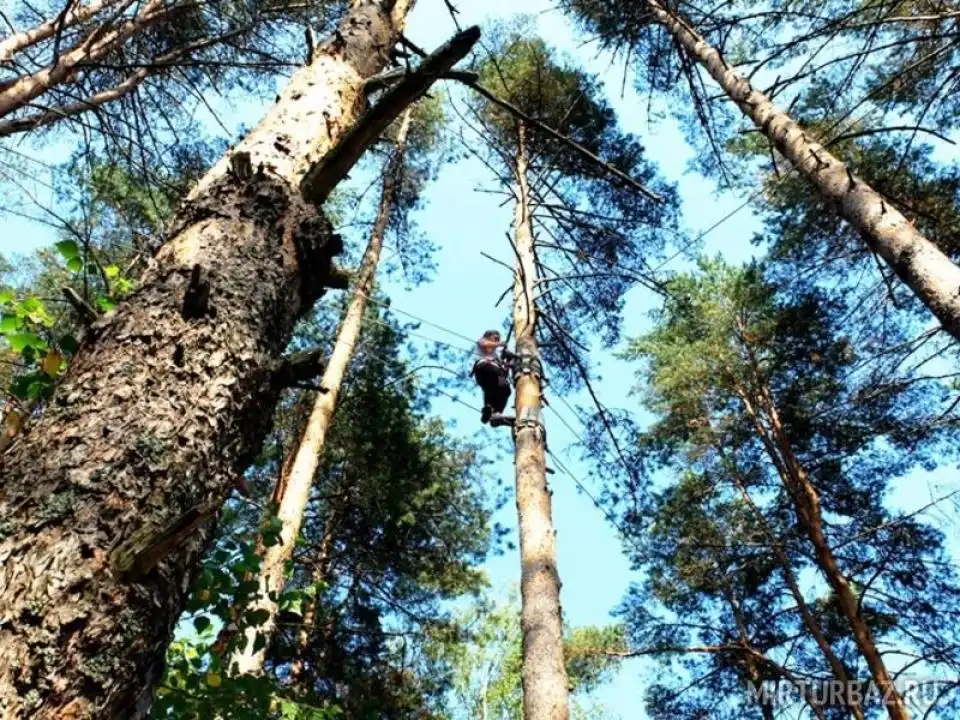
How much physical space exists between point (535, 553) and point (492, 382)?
7.80 ft

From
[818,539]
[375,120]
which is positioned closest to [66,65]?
[375,120]

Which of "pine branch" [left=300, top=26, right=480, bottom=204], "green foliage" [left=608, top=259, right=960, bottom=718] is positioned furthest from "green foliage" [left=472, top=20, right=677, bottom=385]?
"pine branch" [left=300, top=26, right=480, bottom=204]

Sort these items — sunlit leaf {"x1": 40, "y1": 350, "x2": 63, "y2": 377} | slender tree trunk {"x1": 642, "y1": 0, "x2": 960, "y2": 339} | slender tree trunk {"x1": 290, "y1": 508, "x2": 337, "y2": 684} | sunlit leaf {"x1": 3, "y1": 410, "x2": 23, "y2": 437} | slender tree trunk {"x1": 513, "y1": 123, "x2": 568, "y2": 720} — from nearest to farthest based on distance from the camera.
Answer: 1. sunlit leaf {"x1": 3, "y1": 410, "x2": 23, "y2": 437}
2. sunlit leaf {"x1": 40, "y1": 350, "x2": 63, "y2": 377}
3. slender tree trunk {"x1": 513, "y1": 123, "x2": 568, "y2": 720}
4. slender tree trunk {"x1": 642, "y1": 0, "x2": 960, "y2": 339}
5. slender tree trunk {"x1": 290, "y1": 508, "x2": 337, "y2": 684}

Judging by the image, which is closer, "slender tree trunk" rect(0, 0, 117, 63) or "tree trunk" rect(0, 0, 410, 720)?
"tree trunk" rect(0, 0, 410, 720)

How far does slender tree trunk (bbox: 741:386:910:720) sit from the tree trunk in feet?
22.1

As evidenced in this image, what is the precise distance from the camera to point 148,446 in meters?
1.28

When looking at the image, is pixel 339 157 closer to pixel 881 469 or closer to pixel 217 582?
pixel 217 582

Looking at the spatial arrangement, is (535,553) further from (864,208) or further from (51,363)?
(864,208)

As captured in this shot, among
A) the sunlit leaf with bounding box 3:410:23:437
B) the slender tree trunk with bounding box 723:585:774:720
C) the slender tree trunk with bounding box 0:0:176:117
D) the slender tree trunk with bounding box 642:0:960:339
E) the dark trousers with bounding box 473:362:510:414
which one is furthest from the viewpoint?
the slender tree trunk with bounding box 723:585:774:720

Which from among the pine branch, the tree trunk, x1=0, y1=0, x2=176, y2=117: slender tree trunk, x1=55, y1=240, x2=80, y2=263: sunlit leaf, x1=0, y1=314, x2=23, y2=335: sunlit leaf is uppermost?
x1=0, y1=0, x2=176, y2=117: slender tree trunk

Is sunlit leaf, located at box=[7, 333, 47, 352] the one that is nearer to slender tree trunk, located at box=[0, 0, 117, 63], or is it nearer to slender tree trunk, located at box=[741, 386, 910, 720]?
slender tree trunk, located at box=[0, 0, 117, 63]

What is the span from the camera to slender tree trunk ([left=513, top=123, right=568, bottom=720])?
3410 mm

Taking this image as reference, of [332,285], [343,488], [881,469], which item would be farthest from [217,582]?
[881,469]

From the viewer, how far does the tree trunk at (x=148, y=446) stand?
3.40 ft
